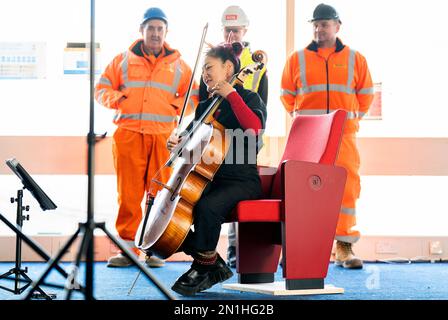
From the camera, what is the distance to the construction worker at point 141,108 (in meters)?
4.91

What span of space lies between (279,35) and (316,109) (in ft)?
2.53

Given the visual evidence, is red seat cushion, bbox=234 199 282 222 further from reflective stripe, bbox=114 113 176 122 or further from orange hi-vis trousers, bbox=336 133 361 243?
reflective stripe, bbox=114 113 176 122

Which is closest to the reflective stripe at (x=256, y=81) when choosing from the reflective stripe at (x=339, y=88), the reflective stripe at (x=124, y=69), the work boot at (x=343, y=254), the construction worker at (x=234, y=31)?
the construction worker at (x=234, y=31)

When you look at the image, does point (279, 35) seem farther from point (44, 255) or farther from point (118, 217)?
point (44, 255)

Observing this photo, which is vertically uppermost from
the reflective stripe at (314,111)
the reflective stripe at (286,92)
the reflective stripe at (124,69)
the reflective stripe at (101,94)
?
the reflective stripe at (124,69)

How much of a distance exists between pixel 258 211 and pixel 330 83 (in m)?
1.73

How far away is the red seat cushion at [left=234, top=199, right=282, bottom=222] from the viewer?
136 inches

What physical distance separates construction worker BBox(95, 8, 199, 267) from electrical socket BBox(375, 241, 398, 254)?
1.52m

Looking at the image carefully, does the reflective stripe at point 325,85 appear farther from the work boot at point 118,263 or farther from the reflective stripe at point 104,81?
the work boot at point 118,263

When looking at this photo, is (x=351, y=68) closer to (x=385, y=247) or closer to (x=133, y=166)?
(x=385, y=247)

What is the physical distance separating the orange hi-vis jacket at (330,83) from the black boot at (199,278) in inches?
67.6

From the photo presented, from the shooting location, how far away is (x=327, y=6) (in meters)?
4.93
